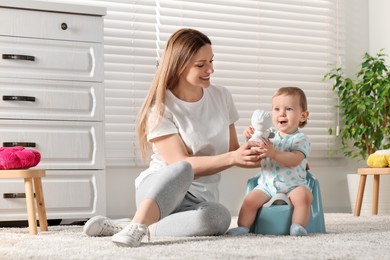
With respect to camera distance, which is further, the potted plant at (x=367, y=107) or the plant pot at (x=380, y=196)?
the potted plant at (x=367, y=107)

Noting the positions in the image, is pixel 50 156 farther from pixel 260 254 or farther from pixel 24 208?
pixel 260 254

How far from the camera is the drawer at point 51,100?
3033mm

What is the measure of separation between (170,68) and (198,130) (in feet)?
0.75

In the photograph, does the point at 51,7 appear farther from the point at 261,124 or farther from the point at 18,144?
the point at 261,124

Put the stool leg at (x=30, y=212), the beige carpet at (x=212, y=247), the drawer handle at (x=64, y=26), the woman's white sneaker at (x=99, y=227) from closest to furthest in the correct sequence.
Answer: the beige carpet at (x=212, y=247) → the woman's white sneaker at (x=99, y=227) → the stool leg at (x=30, y=212) → the drawer handle at (x=64, y=26)

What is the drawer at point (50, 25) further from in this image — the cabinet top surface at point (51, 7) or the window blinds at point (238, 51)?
the window blinds at point (238, 51)

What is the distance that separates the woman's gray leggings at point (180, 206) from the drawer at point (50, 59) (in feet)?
3.16

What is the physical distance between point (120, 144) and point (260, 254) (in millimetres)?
2174

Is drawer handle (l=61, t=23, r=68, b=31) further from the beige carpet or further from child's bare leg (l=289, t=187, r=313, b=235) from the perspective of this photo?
child's bare leg (l=289, t=187, r=313, b=235)

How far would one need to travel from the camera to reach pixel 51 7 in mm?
3111

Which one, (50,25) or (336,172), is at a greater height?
(50,25)

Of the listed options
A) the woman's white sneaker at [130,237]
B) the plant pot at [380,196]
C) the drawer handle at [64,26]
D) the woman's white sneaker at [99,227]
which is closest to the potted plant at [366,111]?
the plant pot at [380,196]

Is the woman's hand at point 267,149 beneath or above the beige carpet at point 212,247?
above

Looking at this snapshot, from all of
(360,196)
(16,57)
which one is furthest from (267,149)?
(360,196)
